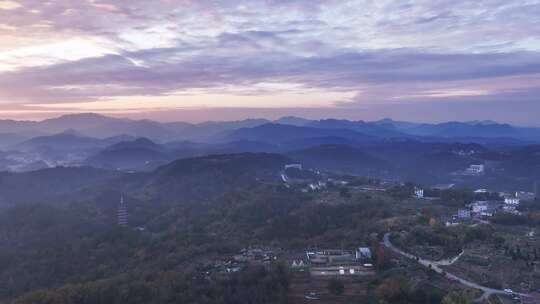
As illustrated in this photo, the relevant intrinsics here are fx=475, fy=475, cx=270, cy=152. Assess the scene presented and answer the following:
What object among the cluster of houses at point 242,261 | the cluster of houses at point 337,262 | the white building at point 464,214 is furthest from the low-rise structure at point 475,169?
the cluster of houses at point 242,261

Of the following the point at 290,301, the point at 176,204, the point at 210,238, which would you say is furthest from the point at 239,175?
the point at 290,301

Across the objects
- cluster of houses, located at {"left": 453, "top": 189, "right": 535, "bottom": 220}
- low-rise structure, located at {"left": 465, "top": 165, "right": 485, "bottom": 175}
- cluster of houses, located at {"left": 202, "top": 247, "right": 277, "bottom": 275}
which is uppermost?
cluster of houses, located at {"left": 453, "top": 189, "right": 535, "bottom": 220}

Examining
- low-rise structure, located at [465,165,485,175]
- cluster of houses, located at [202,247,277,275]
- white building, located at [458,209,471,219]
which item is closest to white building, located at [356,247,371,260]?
cluster of houses, located at [202,247,277,275]

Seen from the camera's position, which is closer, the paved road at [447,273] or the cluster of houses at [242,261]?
the paved road at [447,273]

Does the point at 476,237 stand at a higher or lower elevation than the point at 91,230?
higher

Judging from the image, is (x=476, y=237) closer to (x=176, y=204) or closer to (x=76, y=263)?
(x=76, y=263)

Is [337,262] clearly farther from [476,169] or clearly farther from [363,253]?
[476,169]

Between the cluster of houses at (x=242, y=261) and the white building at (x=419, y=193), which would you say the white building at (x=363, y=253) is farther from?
the white building at (x=419, y=193)

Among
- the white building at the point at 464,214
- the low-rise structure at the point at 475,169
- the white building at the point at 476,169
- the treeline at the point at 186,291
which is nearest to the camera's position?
the treeline at the point at 186,291

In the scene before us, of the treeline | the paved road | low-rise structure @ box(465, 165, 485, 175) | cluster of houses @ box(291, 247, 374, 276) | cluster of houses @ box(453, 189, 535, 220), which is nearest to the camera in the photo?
the paved road

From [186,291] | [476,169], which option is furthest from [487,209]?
[476,169]

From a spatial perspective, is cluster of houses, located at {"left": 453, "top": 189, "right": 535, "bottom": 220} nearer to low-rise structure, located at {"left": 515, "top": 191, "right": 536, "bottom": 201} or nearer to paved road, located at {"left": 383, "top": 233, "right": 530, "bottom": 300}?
low-rise structure, located at {"left": 515, "top": 191, "right": 536, "bottom": 201}
